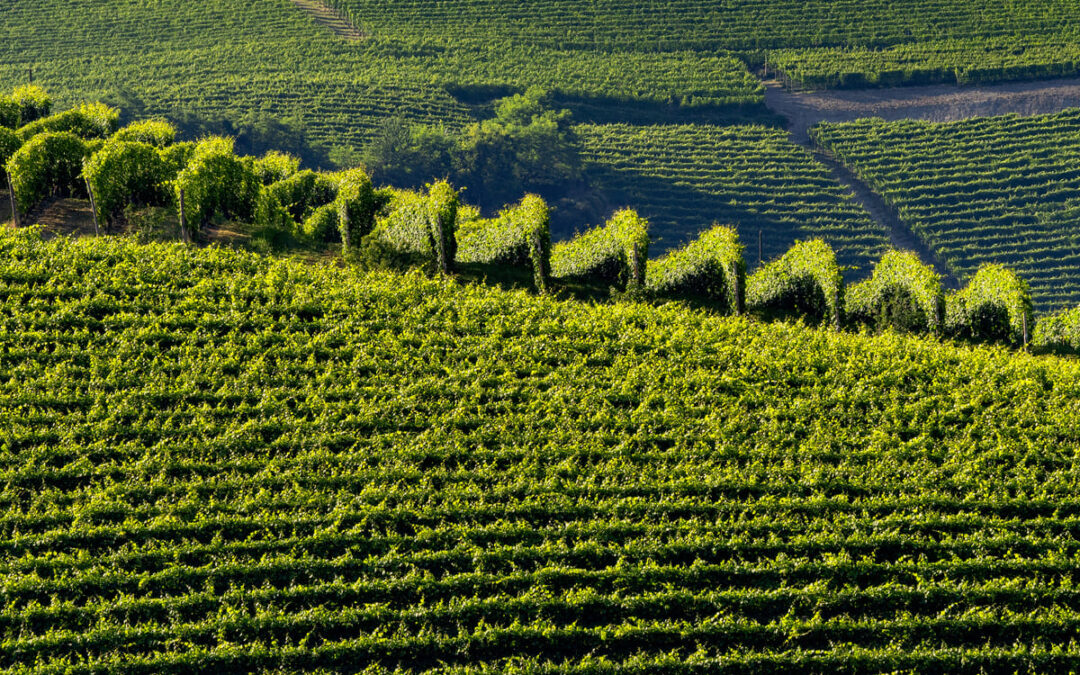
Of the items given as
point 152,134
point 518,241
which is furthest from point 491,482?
point 152,134

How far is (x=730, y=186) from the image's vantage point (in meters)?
79.9

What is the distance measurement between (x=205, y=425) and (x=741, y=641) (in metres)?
14.4

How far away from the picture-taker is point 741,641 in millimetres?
22016

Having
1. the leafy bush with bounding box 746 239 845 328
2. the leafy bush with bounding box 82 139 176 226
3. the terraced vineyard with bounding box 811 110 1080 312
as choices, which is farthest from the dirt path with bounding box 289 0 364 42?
the leafy bush with bounding box 746 239 845 328

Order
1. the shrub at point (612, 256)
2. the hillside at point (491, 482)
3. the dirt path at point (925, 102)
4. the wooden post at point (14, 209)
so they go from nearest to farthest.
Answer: the hillside at point (491, 482)
the shrub at point (612, 256)
the wooden post at point (14, 209)
the dirt path at point (925, 102)

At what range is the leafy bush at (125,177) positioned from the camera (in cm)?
3481

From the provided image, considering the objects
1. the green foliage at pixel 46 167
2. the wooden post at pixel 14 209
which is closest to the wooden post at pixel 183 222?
the green foliage at pixel 46 167

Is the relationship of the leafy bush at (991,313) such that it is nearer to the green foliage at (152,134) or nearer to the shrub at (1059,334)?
the shrub at (1059,334)

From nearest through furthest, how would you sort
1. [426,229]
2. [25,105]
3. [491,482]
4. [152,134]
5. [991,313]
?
[491,482] < [991,313] < [426,229] < [152,134] < [25,105]

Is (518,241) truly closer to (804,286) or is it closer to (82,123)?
(804,286)

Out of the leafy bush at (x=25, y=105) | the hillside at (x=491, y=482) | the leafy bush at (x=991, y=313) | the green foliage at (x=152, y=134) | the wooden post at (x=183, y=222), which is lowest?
the hillside at (x=491, y=482)

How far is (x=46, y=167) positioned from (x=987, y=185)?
6663cm

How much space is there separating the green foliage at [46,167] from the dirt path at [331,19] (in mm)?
65386

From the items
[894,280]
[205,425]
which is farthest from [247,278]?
[894,280]
